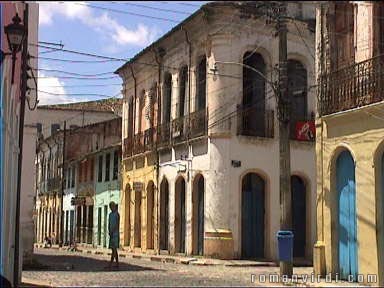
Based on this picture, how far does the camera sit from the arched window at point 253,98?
24109mm

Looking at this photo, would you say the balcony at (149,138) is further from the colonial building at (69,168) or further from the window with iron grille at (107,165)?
the colonial building at (69,168)

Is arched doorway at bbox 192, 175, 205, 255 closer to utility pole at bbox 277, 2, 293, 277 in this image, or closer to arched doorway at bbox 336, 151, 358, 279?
utility pole at bbox 277, 2, 293, 277

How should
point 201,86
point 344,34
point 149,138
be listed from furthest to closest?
1. point 149,138
2. point 201,86
3. point 344,34

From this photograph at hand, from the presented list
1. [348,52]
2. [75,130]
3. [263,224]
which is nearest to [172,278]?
[348,52]

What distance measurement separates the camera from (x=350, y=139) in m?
15.1

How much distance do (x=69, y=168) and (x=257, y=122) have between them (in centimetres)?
2324

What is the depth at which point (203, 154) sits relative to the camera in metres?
24.0

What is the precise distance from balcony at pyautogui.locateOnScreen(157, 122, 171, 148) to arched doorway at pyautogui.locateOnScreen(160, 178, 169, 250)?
1.52m

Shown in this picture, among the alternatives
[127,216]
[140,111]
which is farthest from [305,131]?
[127,216]

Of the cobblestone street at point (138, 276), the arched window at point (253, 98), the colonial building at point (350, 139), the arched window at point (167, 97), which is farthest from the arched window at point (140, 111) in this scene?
the colonial building at point (350, 139)

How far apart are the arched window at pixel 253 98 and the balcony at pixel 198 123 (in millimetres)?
1347

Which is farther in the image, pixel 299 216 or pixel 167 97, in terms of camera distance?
pixel 167 97

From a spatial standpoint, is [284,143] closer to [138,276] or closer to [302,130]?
[138,276]

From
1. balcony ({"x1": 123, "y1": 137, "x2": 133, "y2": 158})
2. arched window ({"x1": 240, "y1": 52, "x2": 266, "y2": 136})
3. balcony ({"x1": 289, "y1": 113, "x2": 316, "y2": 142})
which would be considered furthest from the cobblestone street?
balcony ({"x1": 123, "y1": 137, "x2": 133, "y2": 158})
